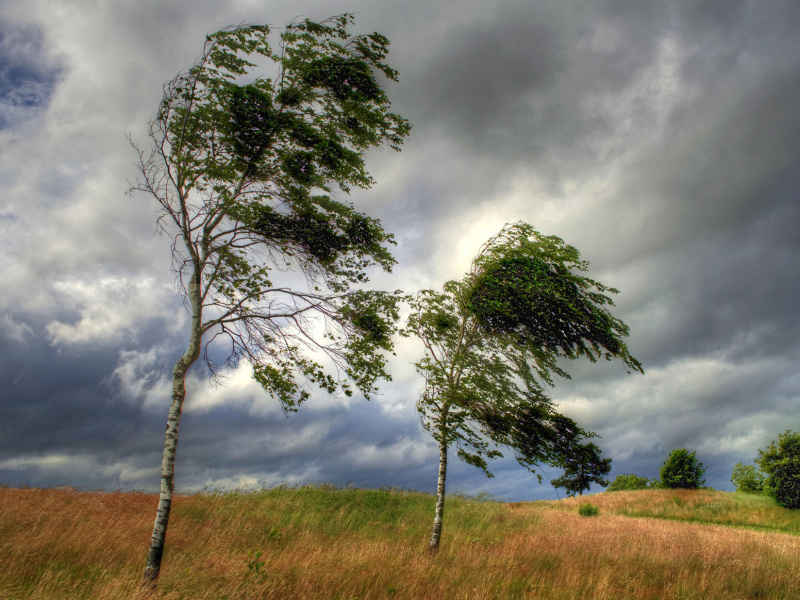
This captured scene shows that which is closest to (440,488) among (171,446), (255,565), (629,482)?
(255,565)

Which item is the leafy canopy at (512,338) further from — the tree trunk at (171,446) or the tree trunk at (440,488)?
the tree trunk at (171,446)

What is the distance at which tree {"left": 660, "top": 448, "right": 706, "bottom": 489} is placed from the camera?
1324 inches

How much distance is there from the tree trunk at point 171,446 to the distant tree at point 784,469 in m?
38.0

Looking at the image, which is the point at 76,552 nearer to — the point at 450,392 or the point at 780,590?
the point at 450,392

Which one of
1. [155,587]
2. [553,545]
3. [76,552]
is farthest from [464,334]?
[76,552]

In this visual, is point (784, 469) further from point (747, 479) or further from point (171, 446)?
point (171, 446)

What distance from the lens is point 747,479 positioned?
35.8 meters

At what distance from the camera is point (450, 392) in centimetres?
1059

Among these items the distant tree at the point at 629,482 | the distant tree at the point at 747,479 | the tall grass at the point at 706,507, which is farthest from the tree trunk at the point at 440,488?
the distant tree at the point at 629,482

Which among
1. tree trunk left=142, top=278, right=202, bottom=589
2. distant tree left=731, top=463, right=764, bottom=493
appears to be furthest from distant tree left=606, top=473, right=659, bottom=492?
tree trunk left=142, top=278, right=202, bottom=589

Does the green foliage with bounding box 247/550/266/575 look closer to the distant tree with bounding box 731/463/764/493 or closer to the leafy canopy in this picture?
the leafy canopy

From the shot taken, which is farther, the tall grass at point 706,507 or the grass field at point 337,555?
the tall grass at point 706,507

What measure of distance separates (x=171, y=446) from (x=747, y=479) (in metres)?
46.5

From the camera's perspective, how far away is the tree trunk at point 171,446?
6.70 m
